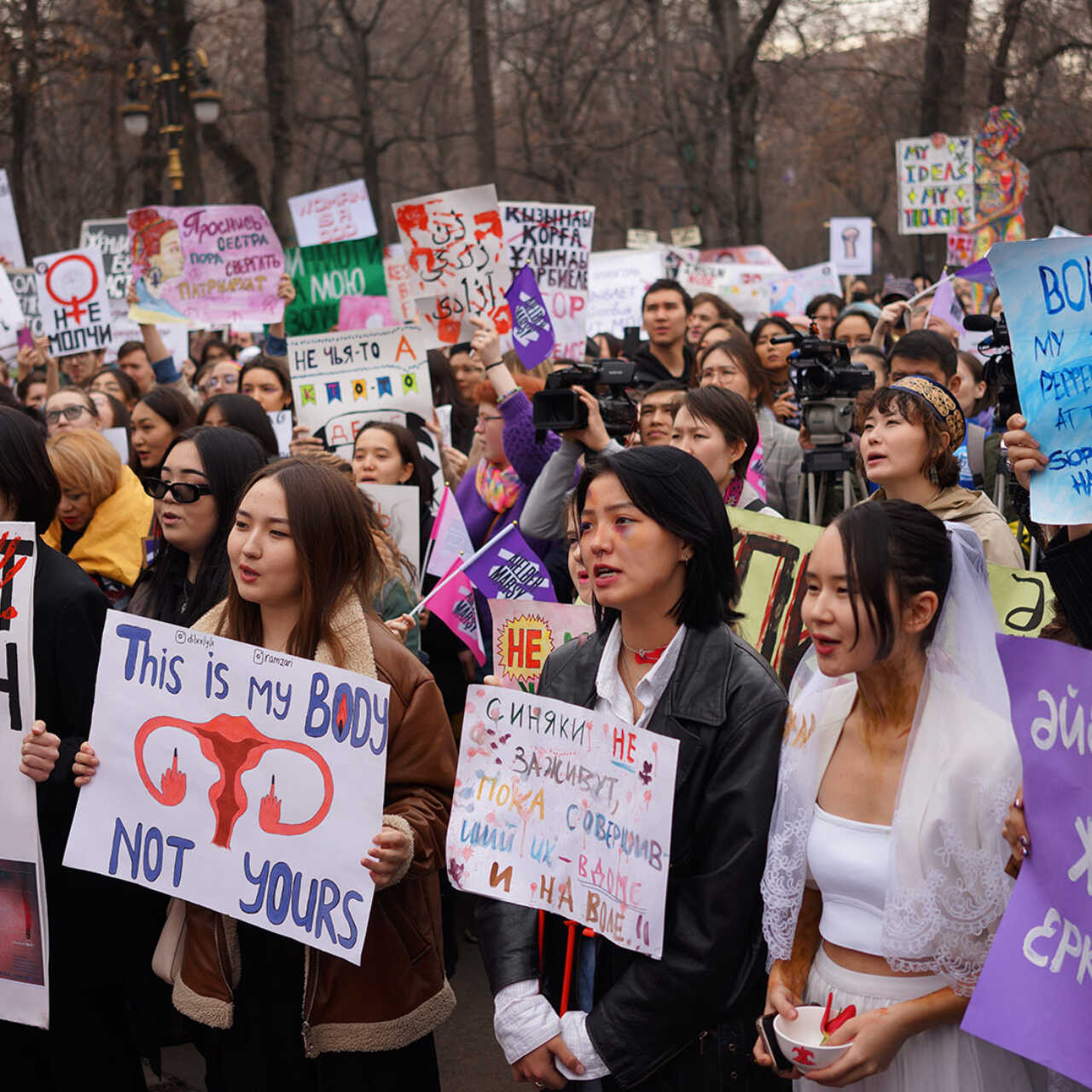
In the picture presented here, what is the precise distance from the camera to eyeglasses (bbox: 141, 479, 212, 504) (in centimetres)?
368

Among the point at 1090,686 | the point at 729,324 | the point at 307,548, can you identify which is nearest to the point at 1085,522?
the point at 1090,686

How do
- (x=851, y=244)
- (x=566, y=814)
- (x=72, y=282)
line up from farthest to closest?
(x=851, y=244) < (x=72, y=282) < (x=566, y=814)

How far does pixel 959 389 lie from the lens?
241 inches

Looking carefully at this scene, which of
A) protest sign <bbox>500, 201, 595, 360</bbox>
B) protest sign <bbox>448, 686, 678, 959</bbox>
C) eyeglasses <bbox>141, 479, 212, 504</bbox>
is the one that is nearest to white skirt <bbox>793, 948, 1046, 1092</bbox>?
protest sign <bbox>448, 686, 678, 959</bbox>

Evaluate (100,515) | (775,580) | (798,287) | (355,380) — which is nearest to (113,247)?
(798,287)

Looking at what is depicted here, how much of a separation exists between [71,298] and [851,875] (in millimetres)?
8210

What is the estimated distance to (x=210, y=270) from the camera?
9102 mm

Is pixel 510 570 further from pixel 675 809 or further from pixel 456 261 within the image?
pixel 456 261

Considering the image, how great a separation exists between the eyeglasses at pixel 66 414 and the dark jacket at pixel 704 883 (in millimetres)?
4591

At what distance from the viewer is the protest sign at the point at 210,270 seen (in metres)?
9.01

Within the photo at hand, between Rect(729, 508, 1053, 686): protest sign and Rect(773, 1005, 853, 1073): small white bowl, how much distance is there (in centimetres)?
135

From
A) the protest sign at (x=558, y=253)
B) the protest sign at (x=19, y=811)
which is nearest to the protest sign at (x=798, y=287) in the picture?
the protest sign at (x=558, y=253)

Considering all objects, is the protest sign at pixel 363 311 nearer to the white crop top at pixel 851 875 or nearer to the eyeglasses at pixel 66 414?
the eyeglasses at pixel 66 414

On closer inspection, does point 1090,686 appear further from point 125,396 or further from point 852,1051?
point 125,396
